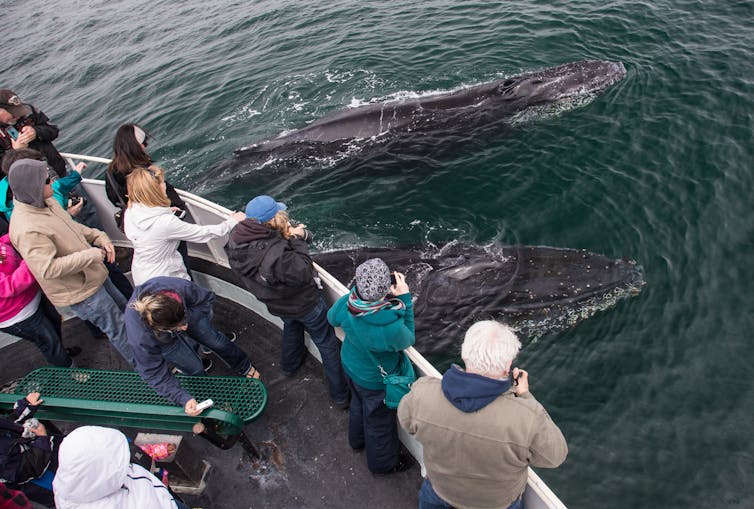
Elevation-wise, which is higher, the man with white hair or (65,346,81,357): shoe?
the man with white hair

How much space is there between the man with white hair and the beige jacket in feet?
13.1

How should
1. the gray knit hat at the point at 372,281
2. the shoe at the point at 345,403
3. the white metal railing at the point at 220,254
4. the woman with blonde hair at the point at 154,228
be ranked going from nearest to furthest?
the white metal railing at the point at 220,254 < the gray knit hat at the point at 372,281 < the woman with blonde hair at the point at 154,228 < the shoe at the point at 345,403

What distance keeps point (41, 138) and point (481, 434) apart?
7.49 meters

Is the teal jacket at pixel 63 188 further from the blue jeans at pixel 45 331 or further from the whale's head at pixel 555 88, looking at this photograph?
the whale's head at pixel 555 88

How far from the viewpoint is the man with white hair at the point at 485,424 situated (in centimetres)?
314

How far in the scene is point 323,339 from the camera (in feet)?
17.9

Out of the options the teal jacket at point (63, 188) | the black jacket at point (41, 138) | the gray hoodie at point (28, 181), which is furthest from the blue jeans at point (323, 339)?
the black jacket at point (41, 138)

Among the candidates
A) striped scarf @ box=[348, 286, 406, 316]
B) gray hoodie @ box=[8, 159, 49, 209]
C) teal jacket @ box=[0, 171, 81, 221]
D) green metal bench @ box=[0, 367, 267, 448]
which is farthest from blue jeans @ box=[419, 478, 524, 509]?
teal jacket @ box=[0, 171, 81, 221]

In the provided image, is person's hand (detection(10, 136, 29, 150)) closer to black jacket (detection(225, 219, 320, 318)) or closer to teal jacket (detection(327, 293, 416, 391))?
black jacket (detection(225, 219, 320, 318))

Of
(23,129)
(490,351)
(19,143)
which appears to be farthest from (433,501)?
(23,129)

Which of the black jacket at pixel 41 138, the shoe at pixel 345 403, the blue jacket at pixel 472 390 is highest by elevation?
the black jacket at pixel 41 138

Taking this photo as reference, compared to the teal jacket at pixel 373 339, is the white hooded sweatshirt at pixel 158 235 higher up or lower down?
higher up

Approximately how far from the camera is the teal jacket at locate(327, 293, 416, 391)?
4.08m

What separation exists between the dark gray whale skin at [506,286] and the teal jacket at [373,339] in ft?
10.5
